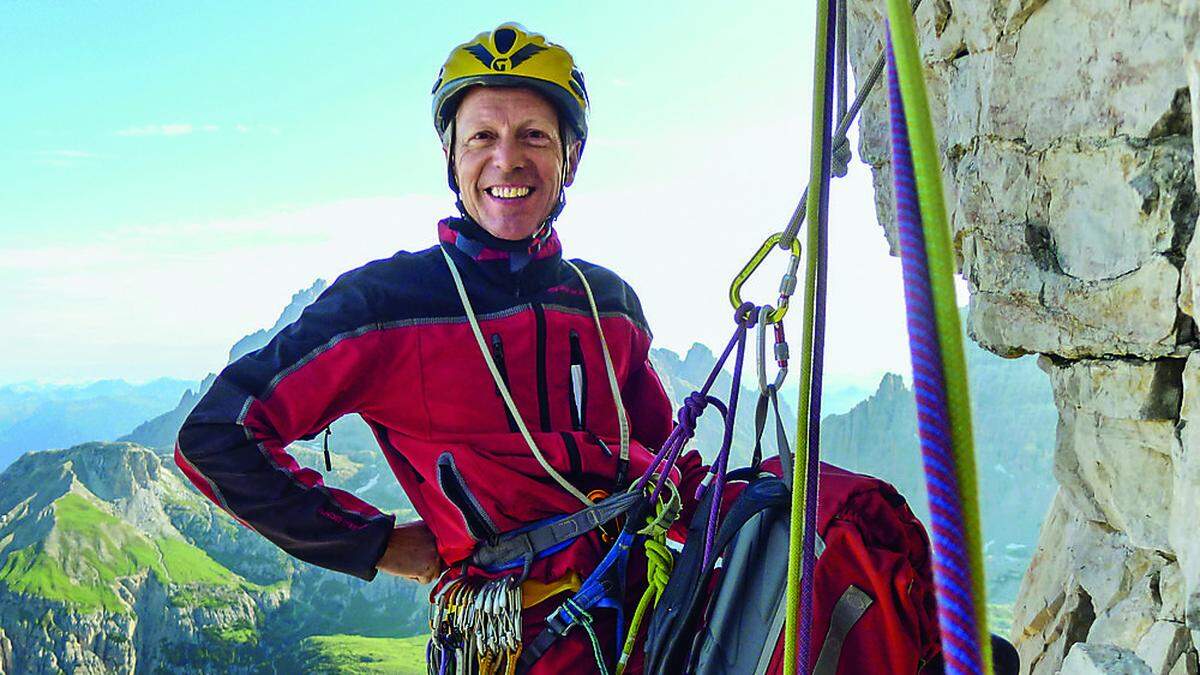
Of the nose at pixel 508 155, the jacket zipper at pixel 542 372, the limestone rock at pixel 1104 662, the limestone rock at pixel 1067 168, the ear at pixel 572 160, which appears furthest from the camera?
the ear at pixel 572 160

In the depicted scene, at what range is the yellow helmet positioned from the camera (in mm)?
2619

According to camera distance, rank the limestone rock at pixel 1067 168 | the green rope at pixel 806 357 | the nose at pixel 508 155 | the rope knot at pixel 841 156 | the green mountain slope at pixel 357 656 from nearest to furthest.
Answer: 1. the green rope at pixel 806 357
2. the limestone rock at pixel 1067 168
3. the rope knot at pixel 841 156
4. the nose at pixel 508 155
5. the green mountain slope at pixel 357 656

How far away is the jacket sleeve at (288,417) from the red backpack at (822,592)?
101 cm

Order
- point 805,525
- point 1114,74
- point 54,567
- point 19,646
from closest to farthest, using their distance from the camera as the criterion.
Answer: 1. point 805,525
2. point 1114,74
3. point 19,646
4. point 54,567

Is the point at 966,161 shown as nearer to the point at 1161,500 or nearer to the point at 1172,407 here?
the point at 1172,407

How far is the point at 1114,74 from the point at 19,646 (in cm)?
7731

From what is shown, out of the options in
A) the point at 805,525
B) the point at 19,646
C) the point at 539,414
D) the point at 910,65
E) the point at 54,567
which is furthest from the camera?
the point at 54,567

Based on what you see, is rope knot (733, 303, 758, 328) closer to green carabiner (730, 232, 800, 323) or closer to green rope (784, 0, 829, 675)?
green carabiner (730, 232, 800, 323)

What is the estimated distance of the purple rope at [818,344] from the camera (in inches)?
48.2

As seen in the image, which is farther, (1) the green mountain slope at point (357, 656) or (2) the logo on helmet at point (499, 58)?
(1) the green mountain slope at point (357, 656)

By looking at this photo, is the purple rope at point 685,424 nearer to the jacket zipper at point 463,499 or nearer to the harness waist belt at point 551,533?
the harness waist belt at point 551,533

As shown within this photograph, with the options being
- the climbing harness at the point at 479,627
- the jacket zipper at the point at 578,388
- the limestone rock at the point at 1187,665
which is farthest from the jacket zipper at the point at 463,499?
the limestone rock at the point at 1187,665

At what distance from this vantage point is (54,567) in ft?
221

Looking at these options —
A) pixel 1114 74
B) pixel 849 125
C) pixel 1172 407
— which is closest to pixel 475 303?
pixel 849 125
